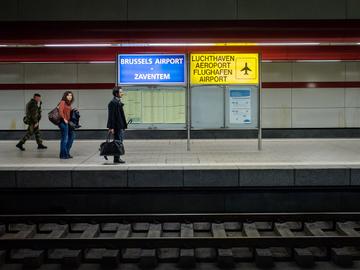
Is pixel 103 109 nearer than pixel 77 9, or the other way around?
pixel 77 9

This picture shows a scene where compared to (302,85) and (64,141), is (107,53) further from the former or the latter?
(302,85)

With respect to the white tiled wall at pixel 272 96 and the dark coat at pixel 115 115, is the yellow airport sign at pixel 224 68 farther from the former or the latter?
the white tiled wall at pixel 272 96

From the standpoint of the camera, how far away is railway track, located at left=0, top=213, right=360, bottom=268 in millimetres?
5738

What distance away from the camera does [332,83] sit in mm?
15367

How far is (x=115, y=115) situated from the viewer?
376 inches

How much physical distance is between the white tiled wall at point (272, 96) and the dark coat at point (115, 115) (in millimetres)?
6012

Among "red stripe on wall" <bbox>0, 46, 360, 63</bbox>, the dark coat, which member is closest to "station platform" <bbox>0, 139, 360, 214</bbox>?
the dark coat

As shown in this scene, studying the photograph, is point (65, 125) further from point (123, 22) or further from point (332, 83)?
point (332, 83)

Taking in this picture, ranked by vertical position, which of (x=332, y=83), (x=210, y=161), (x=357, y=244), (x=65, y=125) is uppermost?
(x=332, y=83)

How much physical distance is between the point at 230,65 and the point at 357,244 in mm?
6367

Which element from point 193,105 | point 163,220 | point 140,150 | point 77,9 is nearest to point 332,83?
point 193,105

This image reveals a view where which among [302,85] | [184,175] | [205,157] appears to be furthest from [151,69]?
[302,85]

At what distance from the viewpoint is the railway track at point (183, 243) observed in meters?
5.74

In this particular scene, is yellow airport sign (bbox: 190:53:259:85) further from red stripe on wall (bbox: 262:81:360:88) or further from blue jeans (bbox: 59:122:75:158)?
red stripe on wall (bbox: 262:81:360:88)
